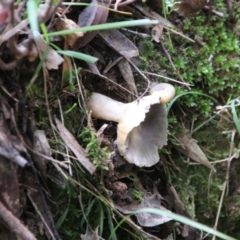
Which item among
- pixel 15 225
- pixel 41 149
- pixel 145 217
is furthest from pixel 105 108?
pixel 15 225

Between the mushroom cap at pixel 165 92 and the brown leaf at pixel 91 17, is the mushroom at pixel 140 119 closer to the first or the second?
the mushroom cap at pixel 165 92

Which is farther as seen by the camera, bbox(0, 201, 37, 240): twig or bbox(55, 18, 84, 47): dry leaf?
bbox(55, 18, 84, 47): dry leaf

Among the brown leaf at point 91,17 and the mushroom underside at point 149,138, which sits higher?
the brown leaf at point 91,17

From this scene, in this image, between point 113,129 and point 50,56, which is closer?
point 50,56

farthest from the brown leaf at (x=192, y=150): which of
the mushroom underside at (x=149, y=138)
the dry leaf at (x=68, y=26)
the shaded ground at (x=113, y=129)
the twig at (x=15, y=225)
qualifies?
the twig at (x=15, y=225)

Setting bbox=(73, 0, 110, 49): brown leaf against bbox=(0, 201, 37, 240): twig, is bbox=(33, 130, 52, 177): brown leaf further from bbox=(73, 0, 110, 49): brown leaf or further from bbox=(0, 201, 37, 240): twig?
bbox=(73, 0, 110, 49): brown leaf

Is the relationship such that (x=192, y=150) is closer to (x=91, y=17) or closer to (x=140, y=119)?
(x=140, y=119)

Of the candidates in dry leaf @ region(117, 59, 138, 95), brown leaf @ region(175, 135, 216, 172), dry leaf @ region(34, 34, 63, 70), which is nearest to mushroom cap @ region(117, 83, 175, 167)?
dry leaf @ region(117, 59, 138, 95)

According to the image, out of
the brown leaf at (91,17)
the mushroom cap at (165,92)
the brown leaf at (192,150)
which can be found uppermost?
the brown leaf at (91,17)
